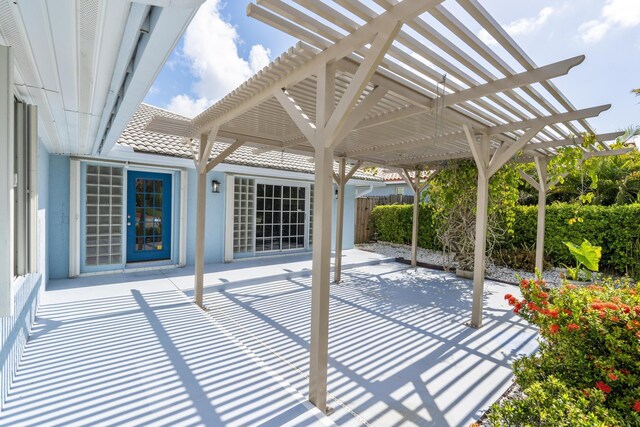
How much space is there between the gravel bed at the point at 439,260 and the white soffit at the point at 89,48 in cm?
643

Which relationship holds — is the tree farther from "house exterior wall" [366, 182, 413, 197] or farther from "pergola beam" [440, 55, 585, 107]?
"house exterior wall" [366, 182, 413, 197]

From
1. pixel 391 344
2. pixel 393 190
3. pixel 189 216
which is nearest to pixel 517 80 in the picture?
pixel 391 344

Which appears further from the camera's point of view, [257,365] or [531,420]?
[257,365]

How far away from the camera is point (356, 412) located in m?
2.93

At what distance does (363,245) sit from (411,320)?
382 inches

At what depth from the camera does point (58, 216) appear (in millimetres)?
6875

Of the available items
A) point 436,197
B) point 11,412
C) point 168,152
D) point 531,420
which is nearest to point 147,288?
point 168,152

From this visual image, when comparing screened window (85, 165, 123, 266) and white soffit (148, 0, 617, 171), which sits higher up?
white soffit (148, 0, 617, 171)

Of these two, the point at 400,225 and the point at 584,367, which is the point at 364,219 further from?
the point at 584,367

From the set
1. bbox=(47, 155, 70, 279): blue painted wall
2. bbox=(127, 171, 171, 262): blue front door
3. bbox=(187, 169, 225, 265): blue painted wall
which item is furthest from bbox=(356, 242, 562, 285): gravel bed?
bbox=(47, 155, 70, 279): blue painted wall

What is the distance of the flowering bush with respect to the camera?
6.72ft

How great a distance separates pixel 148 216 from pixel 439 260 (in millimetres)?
9512

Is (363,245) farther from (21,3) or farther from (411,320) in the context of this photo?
(21,3)

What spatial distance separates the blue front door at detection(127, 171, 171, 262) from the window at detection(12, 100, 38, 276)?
17.6 ft
